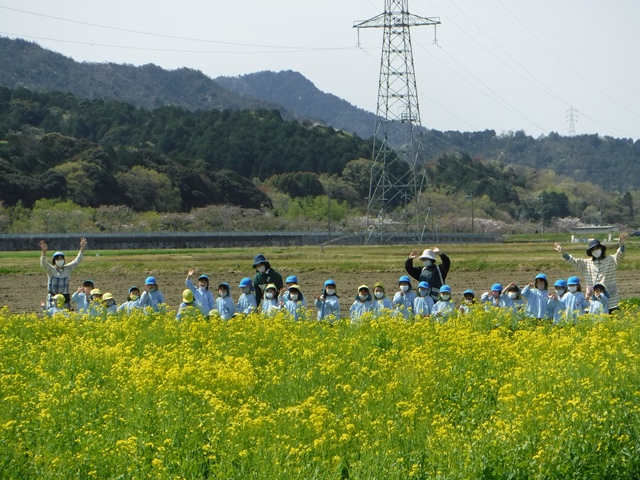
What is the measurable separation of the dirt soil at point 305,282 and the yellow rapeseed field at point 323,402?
1097 cm

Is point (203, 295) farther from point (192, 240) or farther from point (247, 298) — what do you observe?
point (192, 240)

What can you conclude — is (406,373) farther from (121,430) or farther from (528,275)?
(528,275)

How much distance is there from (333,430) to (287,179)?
319ft

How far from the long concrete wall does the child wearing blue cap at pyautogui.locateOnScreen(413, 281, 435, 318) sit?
129 ft

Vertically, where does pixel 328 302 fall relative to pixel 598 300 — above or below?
A: below

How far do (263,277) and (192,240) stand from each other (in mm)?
45511

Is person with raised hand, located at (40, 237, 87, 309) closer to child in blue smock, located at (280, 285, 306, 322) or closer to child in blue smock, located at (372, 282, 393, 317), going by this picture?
child in blue smock, located at (280, 285, 306, 322)

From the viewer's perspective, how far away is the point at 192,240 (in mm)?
61469

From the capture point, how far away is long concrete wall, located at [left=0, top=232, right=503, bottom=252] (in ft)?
177

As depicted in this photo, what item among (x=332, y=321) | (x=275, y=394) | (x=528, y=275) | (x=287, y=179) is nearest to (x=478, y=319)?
(x=332, y=321)

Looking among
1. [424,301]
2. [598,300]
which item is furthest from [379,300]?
[598,300]

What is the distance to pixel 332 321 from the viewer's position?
14.8m

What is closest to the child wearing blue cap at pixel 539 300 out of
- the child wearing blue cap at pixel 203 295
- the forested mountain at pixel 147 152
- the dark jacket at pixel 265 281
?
the dark jacket at pixel 265 281

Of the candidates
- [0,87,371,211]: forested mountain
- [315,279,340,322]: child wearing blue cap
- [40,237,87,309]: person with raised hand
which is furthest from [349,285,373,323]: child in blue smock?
[0,87,371,211]: forested mountain
